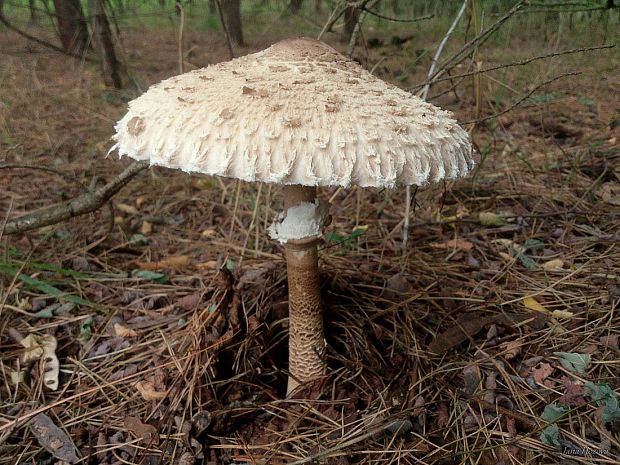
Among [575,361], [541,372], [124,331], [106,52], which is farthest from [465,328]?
[106,52]

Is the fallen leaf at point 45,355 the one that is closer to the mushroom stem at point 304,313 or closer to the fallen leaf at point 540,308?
the mushroom stem at point 304,313

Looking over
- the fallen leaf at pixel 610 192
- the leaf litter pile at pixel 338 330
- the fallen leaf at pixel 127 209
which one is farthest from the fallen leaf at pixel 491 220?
the fallen leaf at pixel 127 209

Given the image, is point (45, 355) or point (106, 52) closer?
point (45, 355)

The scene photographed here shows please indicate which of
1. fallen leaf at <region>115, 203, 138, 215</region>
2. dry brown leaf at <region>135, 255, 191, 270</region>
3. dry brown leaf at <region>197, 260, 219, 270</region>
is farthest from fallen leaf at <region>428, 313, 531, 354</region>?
fallen leaf at <region>115, 203, 138, 215</region>

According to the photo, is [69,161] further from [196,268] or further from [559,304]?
[559,304]

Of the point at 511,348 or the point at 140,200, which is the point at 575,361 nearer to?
the point at 511,348

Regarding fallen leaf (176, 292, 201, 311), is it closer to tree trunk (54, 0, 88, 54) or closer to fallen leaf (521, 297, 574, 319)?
fallen leaf (521, 297, 574, 319)
